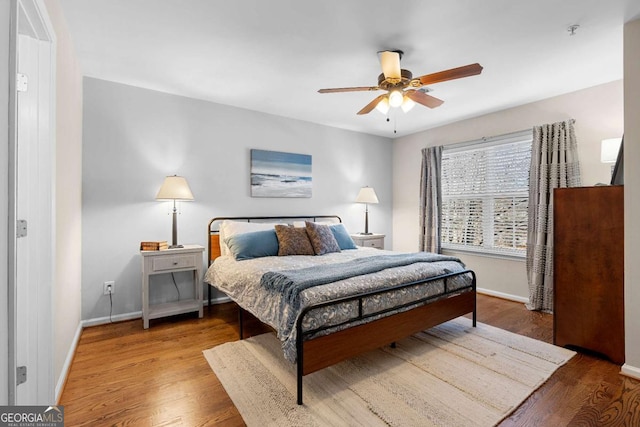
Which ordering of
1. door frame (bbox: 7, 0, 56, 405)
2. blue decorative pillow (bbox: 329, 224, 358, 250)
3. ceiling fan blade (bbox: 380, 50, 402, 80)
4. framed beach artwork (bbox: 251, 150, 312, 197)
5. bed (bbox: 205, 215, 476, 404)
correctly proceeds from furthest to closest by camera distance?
framed beach artwork (bbox: 251, 150, 312, 197) → blue decorative pillow (bbox: 329, 224, 358, 250) → ceiling fan blade (bbox: 380, 50, 402, 80) → bed (bbox: 205, 215, 476, 404) → door frame (bbox: 7, 0, 56, 405)

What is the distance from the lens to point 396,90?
2.53 m

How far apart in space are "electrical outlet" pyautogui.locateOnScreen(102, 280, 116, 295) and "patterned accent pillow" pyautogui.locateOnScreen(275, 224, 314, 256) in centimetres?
177

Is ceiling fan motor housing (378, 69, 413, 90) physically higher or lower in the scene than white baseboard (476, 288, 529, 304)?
higher

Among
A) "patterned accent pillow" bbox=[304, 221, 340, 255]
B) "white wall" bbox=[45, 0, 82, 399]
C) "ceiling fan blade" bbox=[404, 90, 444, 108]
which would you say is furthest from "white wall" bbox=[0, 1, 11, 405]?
"patterned accent pillow" bbox=[304, 221, 340, 255]

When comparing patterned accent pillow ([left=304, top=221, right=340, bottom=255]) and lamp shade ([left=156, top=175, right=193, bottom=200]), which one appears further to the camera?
patterned accent pillow ([left=304, top=221, right=340, bottom=255])

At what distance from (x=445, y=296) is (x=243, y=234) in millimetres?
2114

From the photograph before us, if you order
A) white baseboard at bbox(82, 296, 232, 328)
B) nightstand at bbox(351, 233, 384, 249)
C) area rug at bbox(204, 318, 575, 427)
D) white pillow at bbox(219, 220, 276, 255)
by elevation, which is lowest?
area rug at bbox(204, 318, 575, 427)

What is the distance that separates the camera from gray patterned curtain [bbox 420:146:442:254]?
4.85 m

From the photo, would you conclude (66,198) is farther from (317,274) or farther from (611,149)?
(611,149)

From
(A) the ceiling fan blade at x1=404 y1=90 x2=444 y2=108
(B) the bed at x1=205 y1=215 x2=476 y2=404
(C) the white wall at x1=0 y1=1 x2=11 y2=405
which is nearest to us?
(C) the white wall at x1=0 y1=1 x2=11 y2=405

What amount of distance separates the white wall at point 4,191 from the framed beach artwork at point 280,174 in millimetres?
2956

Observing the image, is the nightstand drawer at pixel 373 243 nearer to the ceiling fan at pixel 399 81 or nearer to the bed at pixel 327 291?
the bed at pixel 327 291

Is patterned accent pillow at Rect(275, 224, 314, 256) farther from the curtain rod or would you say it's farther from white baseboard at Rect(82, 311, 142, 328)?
the curtain rod

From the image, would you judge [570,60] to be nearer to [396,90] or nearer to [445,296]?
[396,90]
